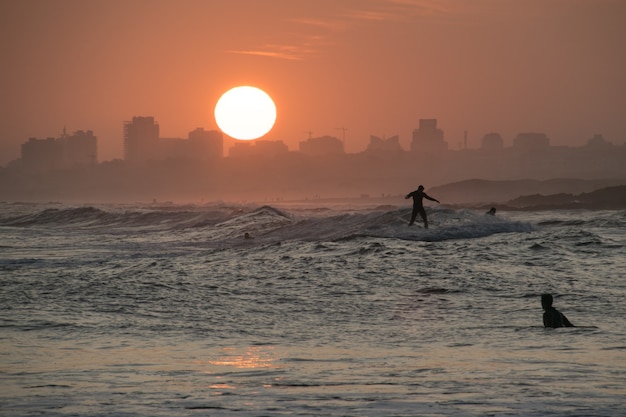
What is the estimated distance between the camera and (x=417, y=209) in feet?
105

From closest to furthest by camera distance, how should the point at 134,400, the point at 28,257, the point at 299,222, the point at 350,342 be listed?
the point at 134,400
the point at 350,342
the point at 28,257
the point at 299,222

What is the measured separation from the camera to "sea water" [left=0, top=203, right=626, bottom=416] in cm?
760

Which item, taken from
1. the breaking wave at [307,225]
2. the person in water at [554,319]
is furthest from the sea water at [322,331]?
the breaking wave at [307,225]

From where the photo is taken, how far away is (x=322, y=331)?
40.9ft

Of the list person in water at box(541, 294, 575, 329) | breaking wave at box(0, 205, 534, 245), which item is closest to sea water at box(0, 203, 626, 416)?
person in water at box(541, 294, 575, 329)

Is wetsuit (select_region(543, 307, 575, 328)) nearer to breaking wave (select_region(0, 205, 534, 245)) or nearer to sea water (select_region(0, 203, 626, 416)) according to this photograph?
sea water (select_region(0, 203, 626, 416))

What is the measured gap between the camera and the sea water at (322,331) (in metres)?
7.60

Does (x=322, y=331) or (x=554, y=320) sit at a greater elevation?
(x=554, y=320)

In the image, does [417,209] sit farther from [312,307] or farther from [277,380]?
[277,380]

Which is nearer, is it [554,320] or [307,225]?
[554,320]

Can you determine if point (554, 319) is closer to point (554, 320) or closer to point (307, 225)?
point (554, 320)

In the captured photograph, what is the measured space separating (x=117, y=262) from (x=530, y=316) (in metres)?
14.7

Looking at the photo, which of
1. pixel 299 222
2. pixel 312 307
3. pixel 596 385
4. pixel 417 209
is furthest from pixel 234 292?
pixel 299 222

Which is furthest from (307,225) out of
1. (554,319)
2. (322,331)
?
(554,319)
